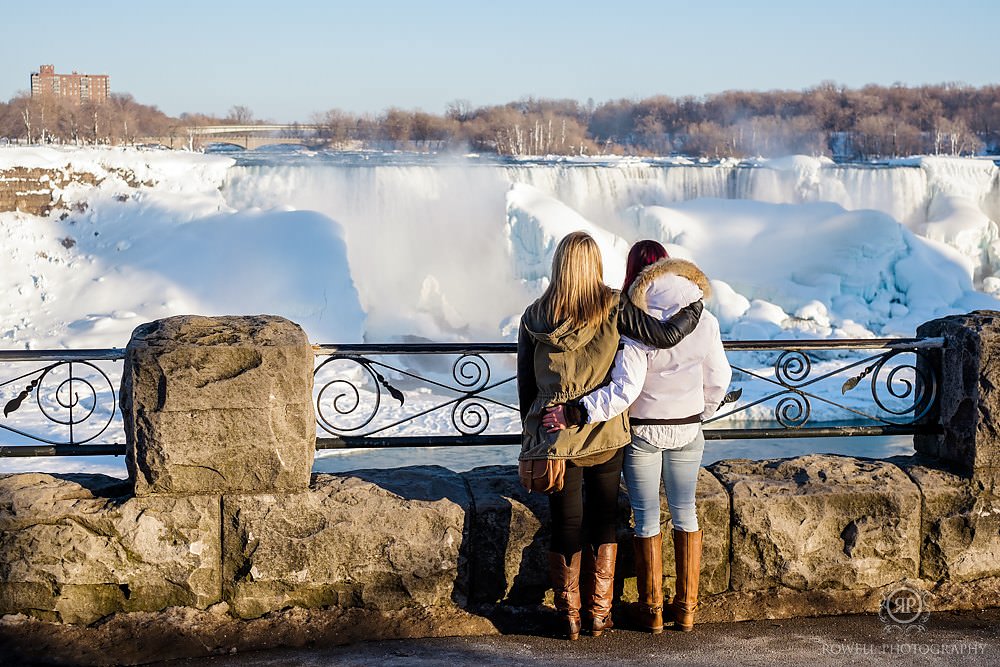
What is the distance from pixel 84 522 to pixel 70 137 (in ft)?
185

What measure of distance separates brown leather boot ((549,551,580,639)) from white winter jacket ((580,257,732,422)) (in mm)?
540

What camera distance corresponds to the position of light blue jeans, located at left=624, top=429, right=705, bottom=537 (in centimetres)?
366

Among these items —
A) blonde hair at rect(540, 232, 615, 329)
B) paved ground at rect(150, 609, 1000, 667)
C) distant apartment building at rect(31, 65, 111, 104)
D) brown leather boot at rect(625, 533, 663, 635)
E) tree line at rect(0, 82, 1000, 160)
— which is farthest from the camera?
distant apartment building at rect(31, 65, 111, 104)

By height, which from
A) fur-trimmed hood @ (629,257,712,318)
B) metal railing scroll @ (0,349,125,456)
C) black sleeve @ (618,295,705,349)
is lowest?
metal railing scroll @ (0,349,125,456)

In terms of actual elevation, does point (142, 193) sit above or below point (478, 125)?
below

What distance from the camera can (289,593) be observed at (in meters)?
3.77

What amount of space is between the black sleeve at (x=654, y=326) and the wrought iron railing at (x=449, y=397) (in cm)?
55

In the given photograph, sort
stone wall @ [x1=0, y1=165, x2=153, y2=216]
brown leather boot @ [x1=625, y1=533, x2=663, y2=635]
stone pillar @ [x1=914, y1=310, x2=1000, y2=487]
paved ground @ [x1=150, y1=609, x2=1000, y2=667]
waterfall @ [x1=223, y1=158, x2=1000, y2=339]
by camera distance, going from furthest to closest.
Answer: waterfall @ [x1=223, y1=158, x2=1000, y2=339] < stone wall @ [x1=0, y1=165, x2=153, y2=216] < stone pillar @ [x1=914, y1=310, x2=1000, y2=487] < brown leather boot @ [x1=625, y1=533, x2=663, y2=635] < paved ground @ [x1=150, y1=609, x2=1000, y2=667]

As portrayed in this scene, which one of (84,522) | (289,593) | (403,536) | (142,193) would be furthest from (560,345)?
(142,193)

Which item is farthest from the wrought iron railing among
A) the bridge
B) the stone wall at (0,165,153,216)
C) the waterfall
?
the bridge

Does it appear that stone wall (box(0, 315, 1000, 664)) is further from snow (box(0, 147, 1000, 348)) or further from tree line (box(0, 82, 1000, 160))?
tree line (box(0, 82, 1000, 160))

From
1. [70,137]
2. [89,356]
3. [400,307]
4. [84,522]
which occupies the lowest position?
[400,307]

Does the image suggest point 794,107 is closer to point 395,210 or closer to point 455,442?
point 395,210

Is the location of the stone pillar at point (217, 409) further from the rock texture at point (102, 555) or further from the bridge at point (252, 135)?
the bridge at point (252, 135)
